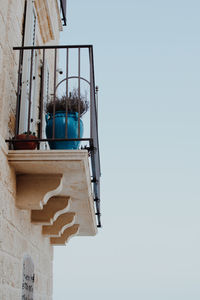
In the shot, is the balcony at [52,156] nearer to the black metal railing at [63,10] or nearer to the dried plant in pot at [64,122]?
the dried plant in pot at [64,122]

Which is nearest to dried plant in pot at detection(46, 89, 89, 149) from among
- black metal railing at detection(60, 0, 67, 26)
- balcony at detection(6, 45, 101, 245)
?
balcony at detection(6, 45, 101, 245)

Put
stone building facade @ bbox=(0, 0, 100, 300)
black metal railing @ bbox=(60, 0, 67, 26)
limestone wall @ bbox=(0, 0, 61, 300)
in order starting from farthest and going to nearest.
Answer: black metal railing @ bbox=(60, 0, 67, 26), stone building facade @ bbox=(0, 0, 100, 300), limestone wall @ bbox=(0, 0, 61, 300)

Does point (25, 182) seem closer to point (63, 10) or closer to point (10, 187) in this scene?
point (10, 187)

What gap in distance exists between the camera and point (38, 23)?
606cm

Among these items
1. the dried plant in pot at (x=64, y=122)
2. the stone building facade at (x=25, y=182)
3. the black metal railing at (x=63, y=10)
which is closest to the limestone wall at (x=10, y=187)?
the stone building facade at (x=25, y=182)

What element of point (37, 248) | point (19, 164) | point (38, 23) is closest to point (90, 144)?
point (19, 164)

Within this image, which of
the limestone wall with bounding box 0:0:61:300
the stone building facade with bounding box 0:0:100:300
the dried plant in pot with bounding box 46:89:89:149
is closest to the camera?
the limestone wall with bounding box 0:0:61:300

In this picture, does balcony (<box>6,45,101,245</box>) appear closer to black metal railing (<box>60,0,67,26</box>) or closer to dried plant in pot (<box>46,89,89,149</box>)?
dried plant in pot (<box>46,89,89,149</box>)

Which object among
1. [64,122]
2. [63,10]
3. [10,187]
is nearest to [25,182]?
[10,187]

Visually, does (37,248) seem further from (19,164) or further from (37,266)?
(19,164)

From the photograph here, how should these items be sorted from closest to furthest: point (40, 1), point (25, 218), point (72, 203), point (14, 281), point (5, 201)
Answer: point (5, 201)
point (14, 281)
point (25, 218)
point (72, 203)
point (40, 1)

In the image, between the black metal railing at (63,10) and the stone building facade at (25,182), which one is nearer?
the stone building facade at (25,182)

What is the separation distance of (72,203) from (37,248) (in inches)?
27.6

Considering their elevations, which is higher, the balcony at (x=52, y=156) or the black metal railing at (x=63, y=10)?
the black metal railing at (x=63, y=10)
